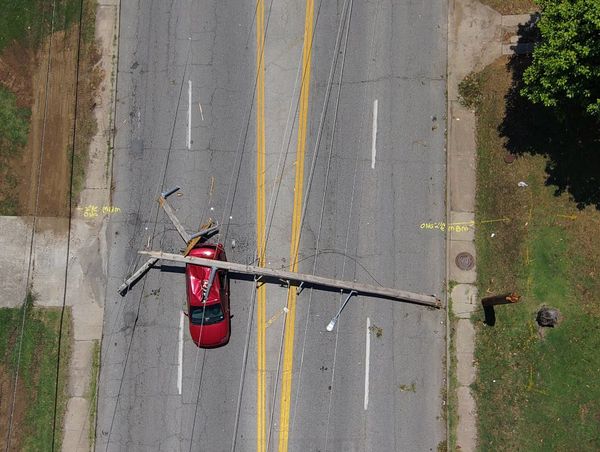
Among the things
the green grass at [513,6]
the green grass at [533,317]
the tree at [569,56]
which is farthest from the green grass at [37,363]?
the green grass at [513,6]

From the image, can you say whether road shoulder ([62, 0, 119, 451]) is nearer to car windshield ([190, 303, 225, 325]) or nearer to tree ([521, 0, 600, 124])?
car windshield ([190, 303, 225, 325])

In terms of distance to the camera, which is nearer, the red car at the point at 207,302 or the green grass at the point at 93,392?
the red car at the point at 207,302

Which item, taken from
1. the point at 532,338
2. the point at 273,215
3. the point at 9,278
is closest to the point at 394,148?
the point at 273,215

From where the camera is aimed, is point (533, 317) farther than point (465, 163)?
No

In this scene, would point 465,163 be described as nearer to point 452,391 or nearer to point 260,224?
point 260,224

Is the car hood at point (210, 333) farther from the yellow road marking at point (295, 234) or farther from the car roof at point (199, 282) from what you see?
the yellow road marking at point (295, 234)

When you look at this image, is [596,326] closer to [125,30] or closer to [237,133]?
[237,133]

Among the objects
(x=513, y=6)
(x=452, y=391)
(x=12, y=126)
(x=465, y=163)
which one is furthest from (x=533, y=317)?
(x=12, y=126)
